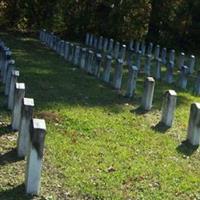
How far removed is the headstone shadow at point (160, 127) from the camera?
11852mm

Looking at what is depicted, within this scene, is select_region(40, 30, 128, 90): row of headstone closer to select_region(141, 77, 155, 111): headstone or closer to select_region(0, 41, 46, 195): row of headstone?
select_region(141, 77, 155, 111): headstone

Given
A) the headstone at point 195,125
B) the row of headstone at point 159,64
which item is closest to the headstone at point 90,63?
the row of headstone at point 159,64

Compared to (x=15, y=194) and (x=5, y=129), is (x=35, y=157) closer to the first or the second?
(x=15, y=194)

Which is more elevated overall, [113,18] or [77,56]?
[113,18]

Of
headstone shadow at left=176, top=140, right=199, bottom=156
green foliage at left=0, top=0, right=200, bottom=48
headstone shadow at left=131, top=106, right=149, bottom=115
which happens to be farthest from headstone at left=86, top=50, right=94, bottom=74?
green foliage at left=0, top=0, right=200, bottom=48

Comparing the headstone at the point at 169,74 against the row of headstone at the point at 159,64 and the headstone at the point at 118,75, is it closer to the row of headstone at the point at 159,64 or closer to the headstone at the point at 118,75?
the row of headstone at the point at 159,64

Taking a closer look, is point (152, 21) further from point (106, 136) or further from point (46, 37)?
point (106, 136)

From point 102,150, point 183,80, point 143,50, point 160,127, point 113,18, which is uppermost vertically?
point 113,18

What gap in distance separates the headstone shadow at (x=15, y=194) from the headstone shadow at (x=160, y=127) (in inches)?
Result: 180

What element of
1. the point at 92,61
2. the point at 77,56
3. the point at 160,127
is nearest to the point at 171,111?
the point at 160,127

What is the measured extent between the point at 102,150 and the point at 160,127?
7.96 ft

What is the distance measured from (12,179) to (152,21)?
2553 centimetres

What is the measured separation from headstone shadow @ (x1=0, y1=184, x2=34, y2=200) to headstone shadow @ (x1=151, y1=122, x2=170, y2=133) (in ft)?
15.0

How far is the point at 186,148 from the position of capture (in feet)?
35.3
